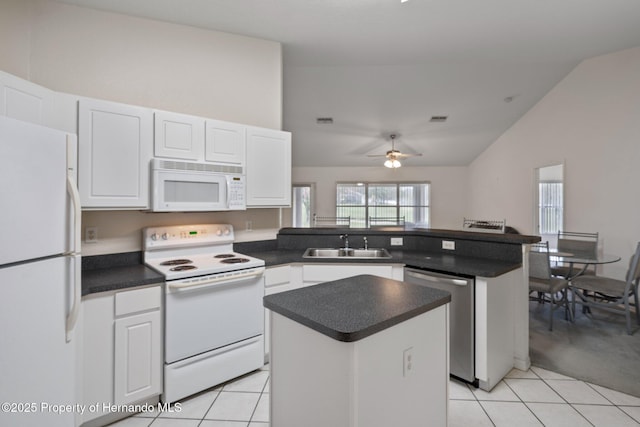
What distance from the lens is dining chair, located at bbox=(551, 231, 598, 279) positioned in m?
3.69

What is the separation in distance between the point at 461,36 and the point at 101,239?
3.75m

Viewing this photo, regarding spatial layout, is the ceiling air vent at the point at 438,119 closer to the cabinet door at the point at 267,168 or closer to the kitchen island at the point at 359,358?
the cabinet door at the point at 267,168

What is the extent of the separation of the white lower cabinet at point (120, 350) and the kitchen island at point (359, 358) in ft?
3.29

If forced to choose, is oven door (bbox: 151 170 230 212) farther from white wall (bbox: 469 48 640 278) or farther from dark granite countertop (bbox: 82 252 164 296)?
white wall (bbox: 469 48 640 278)

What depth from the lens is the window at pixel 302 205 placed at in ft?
27.3

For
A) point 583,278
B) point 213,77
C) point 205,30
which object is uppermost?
point 205,30

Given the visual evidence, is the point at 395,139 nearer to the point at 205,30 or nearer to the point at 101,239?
the point at 205,30

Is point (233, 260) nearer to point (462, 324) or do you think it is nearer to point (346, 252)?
point (346, 252)

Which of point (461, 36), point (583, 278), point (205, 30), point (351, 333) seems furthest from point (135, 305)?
point (583, 278)

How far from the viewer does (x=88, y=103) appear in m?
1.94

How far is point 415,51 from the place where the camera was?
11.2 feet

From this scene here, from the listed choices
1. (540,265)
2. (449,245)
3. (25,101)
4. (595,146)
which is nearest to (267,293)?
(449,245)

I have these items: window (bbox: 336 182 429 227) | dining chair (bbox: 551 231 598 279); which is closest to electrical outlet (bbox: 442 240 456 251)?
dining chair (bbox: 551 231 598 279)

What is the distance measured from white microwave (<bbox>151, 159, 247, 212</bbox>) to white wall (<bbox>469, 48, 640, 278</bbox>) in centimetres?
476
